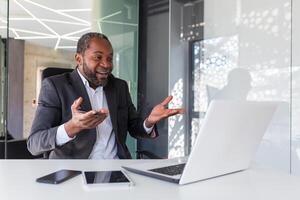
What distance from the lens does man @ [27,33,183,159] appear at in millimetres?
1512

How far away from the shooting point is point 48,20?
16.3ft

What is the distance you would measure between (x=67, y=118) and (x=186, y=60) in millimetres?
2101

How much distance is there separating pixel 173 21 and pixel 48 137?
8.28 feet

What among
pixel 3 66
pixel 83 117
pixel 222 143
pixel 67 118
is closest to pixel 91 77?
pixel 67 118

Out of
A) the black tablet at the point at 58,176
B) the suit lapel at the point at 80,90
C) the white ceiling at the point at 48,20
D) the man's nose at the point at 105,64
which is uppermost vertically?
the white ceiling at the point at 48,20

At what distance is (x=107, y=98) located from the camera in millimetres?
1814

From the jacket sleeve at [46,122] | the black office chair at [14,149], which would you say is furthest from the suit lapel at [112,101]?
the black office chair at [14,149]

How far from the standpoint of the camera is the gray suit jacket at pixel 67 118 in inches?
57.7

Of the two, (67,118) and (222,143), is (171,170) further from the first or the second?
(67,118)

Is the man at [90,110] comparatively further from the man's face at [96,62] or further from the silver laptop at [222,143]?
the silver laptop at [222,143]

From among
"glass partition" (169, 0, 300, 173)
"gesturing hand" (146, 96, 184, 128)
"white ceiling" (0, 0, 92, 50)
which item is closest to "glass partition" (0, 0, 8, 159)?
"white ceiling" (0, 0, 92, 50)

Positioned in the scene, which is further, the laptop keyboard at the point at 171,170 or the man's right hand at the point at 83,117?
the man's right hand at the point at 83,117

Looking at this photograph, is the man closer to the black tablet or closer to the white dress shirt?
the white dress shirt

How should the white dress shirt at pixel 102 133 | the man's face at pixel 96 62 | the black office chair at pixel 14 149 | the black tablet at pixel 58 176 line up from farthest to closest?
the black office chair at pixel 14 149, the man's face at pixel 96 62, the white dress shirt at pixel 102 133, the black tablet at pixel 58 176
